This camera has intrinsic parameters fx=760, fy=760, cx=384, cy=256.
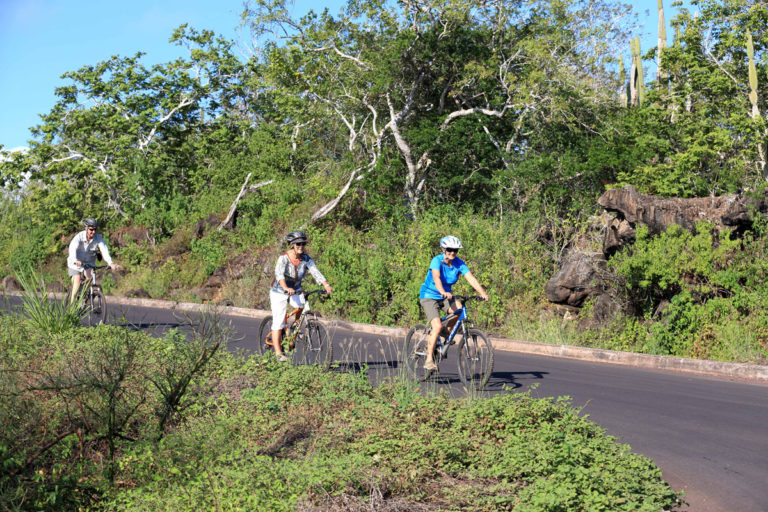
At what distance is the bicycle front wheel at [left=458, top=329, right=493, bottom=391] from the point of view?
9609mm

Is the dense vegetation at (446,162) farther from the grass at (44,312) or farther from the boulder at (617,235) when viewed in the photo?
the grass at (44,312)

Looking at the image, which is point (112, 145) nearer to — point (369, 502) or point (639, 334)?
point (639, 334)

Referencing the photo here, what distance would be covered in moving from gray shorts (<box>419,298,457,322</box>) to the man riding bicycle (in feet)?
20.5

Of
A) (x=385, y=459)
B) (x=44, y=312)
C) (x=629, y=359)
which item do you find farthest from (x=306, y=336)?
(x=629, y=359)

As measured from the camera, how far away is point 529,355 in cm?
1388

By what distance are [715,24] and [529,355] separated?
42.4ft

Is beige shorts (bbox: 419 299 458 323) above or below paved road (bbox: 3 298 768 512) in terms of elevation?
Answer: above

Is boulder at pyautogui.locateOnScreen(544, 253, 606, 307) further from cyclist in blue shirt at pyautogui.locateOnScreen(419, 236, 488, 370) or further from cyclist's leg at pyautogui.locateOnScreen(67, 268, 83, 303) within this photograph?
cyclist's leg at pyautogui.locateOnScreen(67, 268, 83, 303)

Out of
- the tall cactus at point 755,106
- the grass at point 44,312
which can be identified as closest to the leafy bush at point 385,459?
the grass at point 44,312

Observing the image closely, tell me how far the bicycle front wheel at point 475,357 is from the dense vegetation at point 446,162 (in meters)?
4.83

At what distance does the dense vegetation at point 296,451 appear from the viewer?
187 inches

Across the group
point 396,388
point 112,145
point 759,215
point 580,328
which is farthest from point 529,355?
point 112,145

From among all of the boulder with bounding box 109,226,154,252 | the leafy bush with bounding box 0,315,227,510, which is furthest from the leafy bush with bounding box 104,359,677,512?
the boulder with bounding box 109,226,154,252

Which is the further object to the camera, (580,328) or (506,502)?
(580,328)
